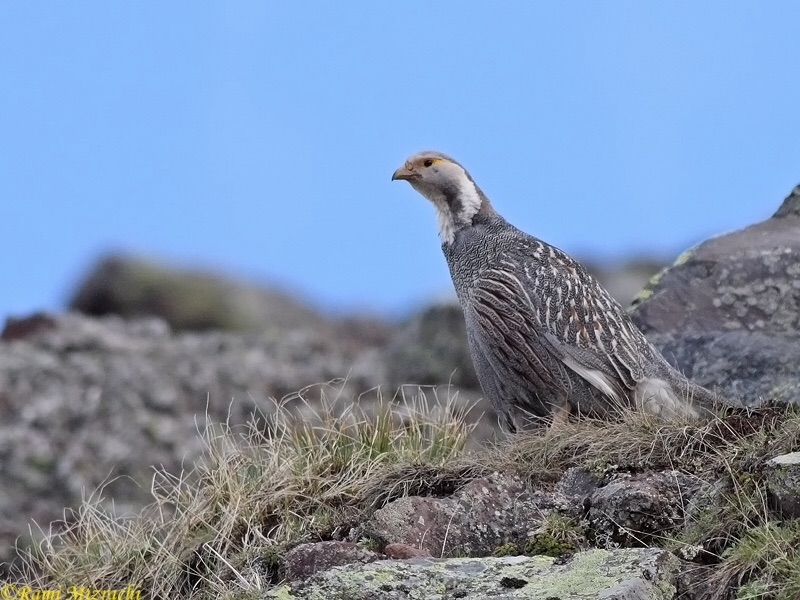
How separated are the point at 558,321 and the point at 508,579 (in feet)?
10.7

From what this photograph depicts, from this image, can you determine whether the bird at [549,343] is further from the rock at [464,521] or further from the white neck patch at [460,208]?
the rock at [464,521]

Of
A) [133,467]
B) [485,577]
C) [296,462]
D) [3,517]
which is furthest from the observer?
[133,467]

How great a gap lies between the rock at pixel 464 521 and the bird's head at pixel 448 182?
10.7 feet

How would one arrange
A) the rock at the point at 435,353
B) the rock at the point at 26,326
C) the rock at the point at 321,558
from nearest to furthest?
the rock at the point at 321,558 → the rock at the point at 435,353 → the rock at the point at 26,326

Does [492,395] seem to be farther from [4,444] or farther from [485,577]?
[4,444]

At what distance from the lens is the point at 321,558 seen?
280 inches

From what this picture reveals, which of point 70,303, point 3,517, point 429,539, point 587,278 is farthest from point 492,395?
point 70,303

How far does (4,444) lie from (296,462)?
11.1 metres

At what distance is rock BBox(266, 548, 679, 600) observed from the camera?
630 cm

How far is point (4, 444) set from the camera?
61.2 ft

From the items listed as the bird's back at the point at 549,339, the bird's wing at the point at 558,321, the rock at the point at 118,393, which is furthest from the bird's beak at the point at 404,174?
the rock at the point at 118,393

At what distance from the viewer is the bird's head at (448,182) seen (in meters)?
10.6

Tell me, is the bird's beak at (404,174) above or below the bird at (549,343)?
above

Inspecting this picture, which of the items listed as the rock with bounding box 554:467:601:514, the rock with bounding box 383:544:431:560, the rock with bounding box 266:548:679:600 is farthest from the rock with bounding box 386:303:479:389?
the rock with bounding box 266:548:679:600
